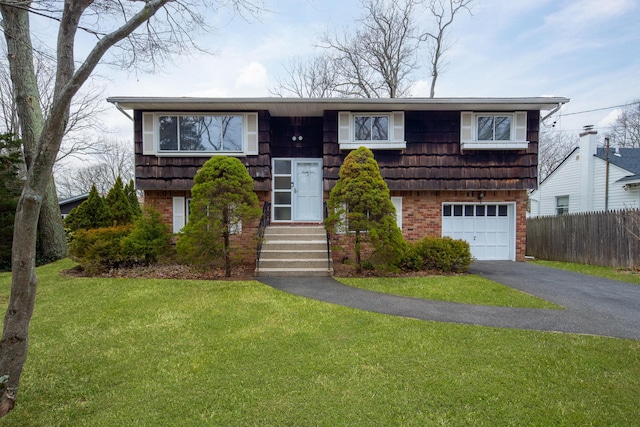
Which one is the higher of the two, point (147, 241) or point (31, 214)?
point (31, 214)

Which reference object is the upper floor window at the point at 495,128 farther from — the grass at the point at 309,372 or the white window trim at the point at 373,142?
the grass at the point at 309,372

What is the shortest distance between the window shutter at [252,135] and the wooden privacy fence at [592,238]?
10.6 metres

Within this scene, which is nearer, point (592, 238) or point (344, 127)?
point (344, 127)

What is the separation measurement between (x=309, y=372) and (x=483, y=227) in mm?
9386

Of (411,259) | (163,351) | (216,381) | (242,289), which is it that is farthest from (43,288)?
(411,259)

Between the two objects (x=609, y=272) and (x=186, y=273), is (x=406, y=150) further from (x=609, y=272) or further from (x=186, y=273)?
(x=186, y=273)

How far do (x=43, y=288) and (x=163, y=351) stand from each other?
187 inches

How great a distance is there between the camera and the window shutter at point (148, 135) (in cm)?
992

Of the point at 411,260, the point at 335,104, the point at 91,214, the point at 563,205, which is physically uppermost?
the point at 335,104

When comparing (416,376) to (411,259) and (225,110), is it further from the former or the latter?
(225,110)

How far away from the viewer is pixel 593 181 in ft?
51.2

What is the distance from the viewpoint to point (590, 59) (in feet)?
40.0

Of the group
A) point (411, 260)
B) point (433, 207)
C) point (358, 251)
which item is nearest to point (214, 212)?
point (358, 251)

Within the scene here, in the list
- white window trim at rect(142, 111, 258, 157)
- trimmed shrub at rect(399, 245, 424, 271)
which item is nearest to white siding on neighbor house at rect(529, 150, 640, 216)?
trimmed shrub at rect(399, 245, 424, 271)
